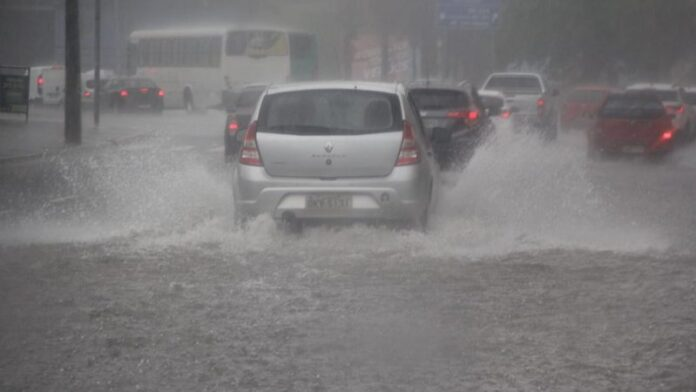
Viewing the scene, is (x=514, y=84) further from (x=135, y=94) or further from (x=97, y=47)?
(x=135, y=94)

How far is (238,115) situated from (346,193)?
12.0 m

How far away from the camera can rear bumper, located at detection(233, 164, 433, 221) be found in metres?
11.3

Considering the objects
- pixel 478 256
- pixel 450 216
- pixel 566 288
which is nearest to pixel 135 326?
pixel 566 288

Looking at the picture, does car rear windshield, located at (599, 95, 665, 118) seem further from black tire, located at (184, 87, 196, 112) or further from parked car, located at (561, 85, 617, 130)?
black tire, located at (184, 87, 196, 112)

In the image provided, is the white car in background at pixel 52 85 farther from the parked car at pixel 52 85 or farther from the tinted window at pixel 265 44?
the tinted window at pixel 265 44

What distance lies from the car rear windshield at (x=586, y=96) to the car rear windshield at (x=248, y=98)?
67.2 feet

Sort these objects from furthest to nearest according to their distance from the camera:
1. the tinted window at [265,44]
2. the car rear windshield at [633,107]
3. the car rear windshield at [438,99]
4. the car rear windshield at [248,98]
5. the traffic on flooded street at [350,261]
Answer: the tinted window at [265,44] < the car rear windshield at [633,107] < the car rear windshield at [248,98] < the car rear windshield at [438,99] < the traffic on flooded street at [350,261]

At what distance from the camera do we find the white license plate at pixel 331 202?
11.3 meters

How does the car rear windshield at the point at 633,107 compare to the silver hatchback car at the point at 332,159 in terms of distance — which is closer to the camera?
the silver hatchback car at the point at 332,159

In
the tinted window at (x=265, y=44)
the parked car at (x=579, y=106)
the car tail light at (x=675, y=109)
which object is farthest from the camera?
the tinted window at (x=265, y=44)

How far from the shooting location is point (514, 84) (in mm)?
34375

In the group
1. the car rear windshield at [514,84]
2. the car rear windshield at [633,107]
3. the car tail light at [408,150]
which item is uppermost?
the car tail light at [408,150]

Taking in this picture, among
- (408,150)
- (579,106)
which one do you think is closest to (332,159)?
(408,150)

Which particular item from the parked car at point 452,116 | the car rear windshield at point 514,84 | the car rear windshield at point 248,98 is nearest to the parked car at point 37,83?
the car rear windshield at point 514,84
